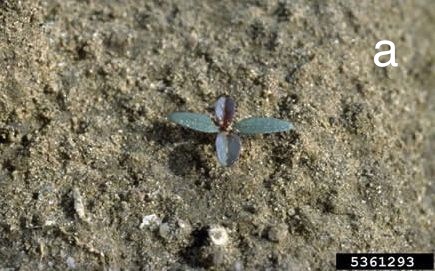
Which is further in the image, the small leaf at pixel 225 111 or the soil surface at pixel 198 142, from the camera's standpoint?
the small leaf at pixel 225 111

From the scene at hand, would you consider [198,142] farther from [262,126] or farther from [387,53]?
[387,53]

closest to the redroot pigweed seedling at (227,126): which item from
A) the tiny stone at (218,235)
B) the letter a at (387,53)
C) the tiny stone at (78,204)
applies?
the tiny stone at (218,235)

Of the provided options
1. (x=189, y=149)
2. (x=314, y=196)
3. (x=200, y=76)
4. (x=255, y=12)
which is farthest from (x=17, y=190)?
(x=255, y=12)

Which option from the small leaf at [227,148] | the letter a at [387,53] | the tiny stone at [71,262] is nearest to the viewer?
the tiny stone at [71,262]

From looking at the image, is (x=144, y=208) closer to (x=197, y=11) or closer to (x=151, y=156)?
(x=151, y=156)

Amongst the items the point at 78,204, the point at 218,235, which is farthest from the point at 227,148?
the point at 78,204

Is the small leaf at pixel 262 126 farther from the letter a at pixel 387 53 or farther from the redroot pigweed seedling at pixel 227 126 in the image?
the letter a at pixel 387 53

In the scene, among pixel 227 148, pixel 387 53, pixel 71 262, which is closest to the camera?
pixel 71 262

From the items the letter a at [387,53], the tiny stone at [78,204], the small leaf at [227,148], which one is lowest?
the tiny stone at [78,204]
